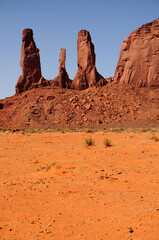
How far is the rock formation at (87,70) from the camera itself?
2297 inches

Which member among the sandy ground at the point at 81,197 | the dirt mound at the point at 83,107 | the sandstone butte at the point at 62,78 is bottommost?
the sandy ground at the point at 81,197

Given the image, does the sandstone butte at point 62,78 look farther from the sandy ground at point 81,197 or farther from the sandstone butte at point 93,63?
the sandy ground at point 81,197

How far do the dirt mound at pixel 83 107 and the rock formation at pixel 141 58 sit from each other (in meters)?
2.14

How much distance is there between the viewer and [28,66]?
61.2 metres

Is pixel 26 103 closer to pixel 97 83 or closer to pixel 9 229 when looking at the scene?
pixel 97 83

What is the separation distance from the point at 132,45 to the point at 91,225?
56413 millimetres

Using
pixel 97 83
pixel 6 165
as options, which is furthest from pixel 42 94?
pixel 6 165

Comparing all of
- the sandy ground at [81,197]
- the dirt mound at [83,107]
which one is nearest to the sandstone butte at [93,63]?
Result: the dirt mound at [83,107]

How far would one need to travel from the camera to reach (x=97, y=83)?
58.0 metres

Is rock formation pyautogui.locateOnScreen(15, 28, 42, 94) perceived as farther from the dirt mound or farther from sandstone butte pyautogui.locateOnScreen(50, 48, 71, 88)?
sandstone butte pyautogui.locateOnScreen(50, 48, 71, 88)

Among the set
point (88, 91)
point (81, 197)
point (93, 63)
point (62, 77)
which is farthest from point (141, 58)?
point (81, 197)

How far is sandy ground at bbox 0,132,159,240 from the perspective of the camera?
5.21m

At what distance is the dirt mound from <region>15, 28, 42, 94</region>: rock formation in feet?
10.4

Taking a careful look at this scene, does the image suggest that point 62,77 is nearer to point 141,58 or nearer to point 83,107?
point 83,107
